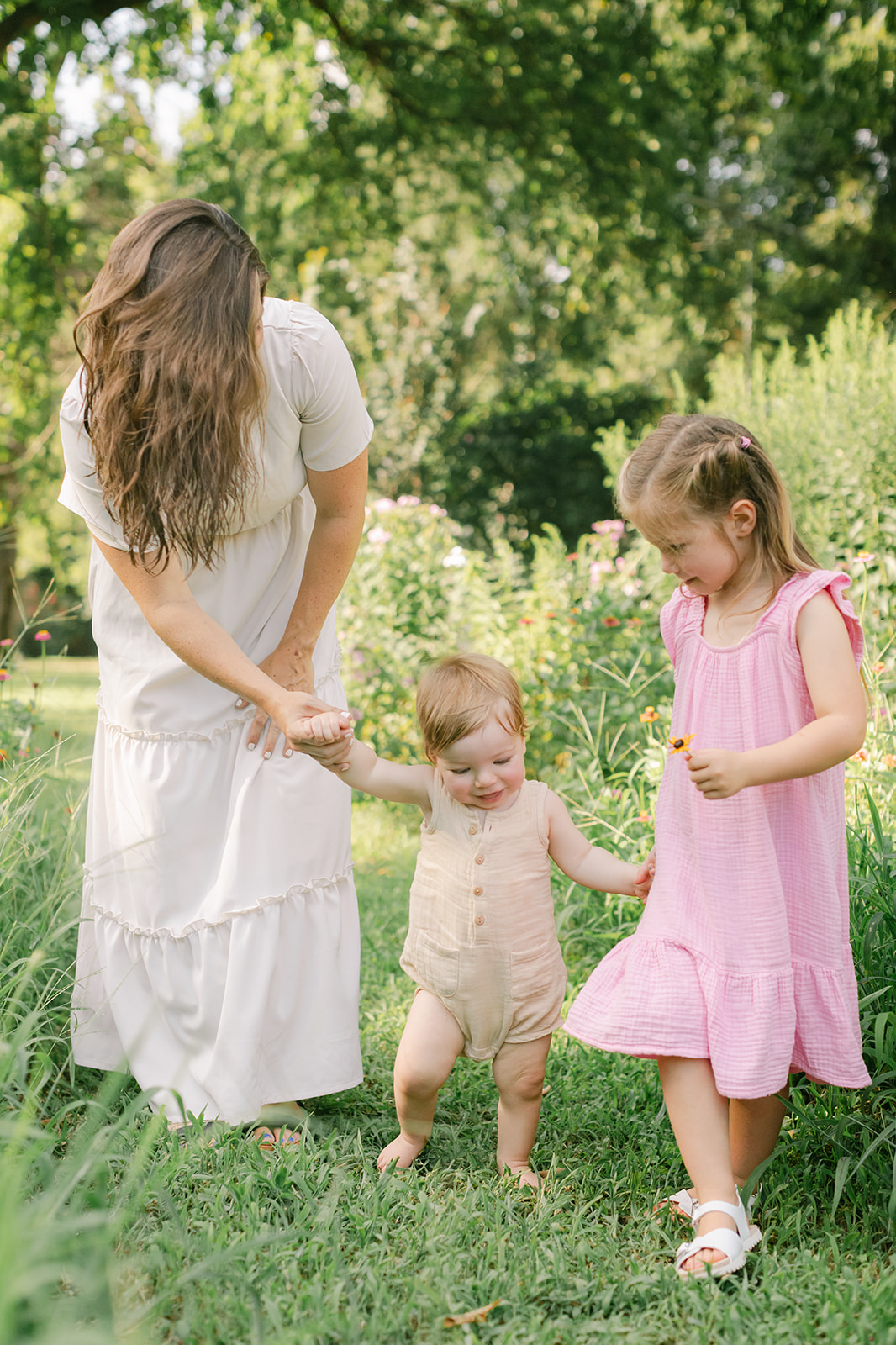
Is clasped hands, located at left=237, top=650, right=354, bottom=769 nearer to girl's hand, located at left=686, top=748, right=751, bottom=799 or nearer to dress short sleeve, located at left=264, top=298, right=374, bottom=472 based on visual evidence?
dress short sleeve, located at left=264, top=298, right=374, bottom=472

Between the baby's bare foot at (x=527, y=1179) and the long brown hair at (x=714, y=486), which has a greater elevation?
the long brown hair at (x=714, y=486)

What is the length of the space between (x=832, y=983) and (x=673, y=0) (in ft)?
35.4

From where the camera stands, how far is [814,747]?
1.79 meters

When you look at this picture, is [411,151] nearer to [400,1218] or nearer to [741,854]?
[741,854]

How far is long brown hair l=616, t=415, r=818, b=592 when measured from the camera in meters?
1.97

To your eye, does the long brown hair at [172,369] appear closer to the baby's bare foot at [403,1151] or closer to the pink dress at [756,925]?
the pink dress at [756,925]

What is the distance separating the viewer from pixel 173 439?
6.56 feet

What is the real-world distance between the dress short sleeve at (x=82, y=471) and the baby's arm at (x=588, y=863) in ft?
3.53

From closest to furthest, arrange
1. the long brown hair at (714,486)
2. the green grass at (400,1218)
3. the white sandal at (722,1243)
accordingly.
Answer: the green grass at (400,1218), the white sandal at (722,1243), the long brown hair at (714,486)

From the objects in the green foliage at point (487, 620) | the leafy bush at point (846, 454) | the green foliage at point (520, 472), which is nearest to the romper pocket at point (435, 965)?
the green foliage at point (487, 620)

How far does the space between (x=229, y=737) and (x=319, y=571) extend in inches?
16.6

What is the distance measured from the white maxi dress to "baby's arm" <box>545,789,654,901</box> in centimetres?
49

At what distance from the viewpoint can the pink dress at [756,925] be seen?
6.23 ft

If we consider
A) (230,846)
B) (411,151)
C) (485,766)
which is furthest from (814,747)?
(411,151)
